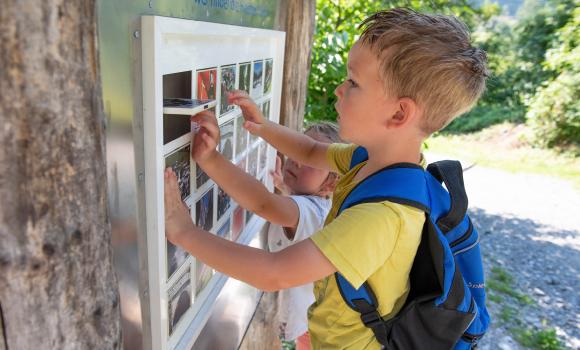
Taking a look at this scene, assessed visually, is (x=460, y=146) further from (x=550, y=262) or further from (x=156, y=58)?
(x=156, y=58)

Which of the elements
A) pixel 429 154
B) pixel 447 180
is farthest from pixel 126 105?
pixel 429 154

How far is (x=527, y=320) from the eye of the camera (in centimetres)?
487

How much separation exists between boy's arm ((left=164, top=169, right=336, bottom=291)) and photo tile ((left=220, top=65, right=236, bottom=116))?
408 mm

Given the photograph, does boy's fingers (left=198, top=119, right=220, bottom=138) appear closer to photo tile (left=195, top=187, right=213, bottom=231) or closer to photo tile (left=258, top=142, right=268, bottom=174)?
photo tile (left=195, top=187, right=213, bottom=231)

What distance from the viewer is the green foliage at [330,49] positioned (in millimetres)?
3531

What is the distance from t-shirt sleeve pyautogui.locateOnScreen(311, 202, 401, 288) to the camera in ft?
3.59

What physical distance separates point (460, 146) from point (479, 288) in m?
12.7

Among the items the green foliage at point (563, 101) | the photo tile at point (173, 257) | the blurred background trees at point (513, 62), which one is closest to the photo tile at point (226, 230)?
the photo tile at point (173, 257)

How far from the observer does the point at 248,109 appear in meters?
1.73

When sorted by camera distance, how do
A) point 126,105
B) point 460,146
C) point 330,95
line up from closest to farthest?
point 126,105 < point 330,95 < point 460,146

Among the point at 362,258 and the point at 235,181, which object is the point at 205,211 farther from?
the point at 362,258

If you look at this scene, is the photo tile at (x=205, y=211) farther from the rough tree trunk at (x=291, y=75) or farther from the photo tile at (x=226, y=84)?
the rough tree trunk at (x=291, y=75)

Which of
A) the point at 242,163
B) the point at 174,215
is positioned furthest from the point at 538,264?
the point at 174,215

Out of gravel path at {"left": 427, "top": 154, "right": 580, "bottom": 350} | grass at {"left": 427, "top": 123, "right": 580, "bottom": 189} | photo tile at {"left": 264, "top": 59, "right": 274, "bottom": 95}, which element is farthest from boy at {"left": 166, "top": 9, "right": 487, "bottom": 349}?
grass at {"left": 427, "top": 123, "right": 580, "bottom": 189}
